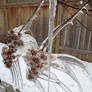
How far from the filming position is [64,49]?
2168 millimetres

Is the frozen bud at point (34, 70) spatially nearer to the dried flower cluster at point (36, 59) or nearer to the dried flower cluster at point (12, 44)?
the dried flower cluster at point (36, 59)

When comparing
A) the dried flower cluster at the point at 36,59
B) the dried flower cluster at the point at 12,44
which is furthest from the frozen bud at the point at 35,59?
the dried flower cluster at the point at 12,44

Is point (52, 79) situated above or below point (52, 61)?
below

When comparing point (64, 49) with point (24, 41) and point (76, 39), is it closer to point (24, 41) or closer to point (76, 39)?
point (76, 39)

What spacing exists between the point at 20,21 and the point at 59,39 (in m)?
1.13

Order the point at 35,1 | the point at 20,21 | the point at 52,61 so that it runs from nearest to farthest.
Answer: the point at 52,61, the point at 35,1, the point at 20,21

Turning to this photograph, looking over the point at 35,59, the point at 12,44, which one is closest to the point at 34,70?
the point at 35,59

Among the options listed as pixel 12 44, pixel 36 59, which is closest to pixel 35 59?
pixel 36 59

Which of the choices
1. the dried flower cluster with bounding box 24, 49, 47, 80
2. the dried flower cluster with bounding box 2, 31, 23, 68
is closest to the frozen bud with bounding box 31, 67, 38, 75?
the dried flower cluster with bounding box 24, 49, 47, 80

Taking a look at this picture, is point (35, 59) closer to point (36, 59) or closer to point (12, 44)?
point (36, 59)

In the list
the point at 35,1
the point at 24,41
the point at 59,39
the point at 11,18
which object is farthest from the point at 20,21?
the point at 24,41

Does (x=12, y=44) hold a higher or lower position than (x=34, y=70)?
higher

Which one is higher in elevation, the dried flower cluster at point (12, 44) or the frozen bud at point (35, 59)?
the dried flower cluster at point (12, 44)

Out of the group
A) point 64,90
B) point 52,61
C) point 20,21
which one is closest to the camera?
point 52,61
